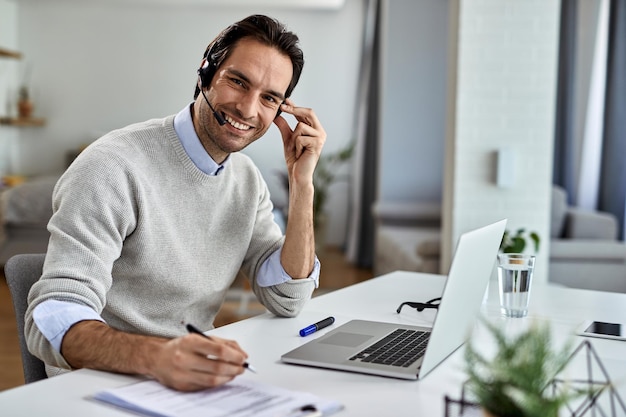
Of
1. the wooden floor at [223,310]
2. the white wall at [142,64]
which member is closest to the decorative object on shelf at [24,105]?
the white wall at [142,64]

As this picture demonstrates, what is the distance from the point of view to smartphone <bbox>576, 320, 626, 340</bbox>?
5.09ft

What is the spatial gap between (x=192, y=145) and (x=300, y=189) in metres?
0.26

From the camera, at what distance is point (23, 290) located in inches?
62.9

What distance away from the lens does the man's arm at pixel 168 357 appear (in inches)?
43.2

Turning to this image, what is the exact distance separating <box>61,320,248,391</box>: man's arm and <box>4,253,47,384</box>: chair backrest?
353mm

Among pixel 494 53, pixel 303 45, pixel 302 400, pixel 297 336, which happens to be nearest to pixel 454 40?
pixel 494 53

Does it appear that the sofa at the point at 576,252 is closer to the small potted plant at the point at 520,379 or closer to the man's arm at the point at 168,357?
the man's arm at the point at 168,357

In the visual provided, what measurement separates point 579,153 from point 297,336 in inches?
197

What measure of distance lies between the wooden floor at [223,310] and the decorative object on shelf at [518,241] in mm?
1671

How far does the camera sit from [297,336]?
4.95 feet

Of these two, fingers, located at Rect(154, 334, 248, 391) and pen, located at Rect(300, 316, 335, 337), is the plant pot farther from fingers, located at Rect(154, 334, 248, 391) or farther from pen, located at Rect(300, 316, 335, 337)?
fingers, located at Rect(154, 334, 248, 391)

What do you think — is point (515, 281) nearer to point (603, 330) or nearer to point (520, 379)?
point (603, 330)

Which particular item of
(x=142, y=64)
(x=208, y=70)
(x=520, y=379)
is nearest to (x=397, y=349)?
(x=520, y=379)

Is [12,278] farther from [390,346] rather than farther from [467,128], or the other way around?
[467,128]
